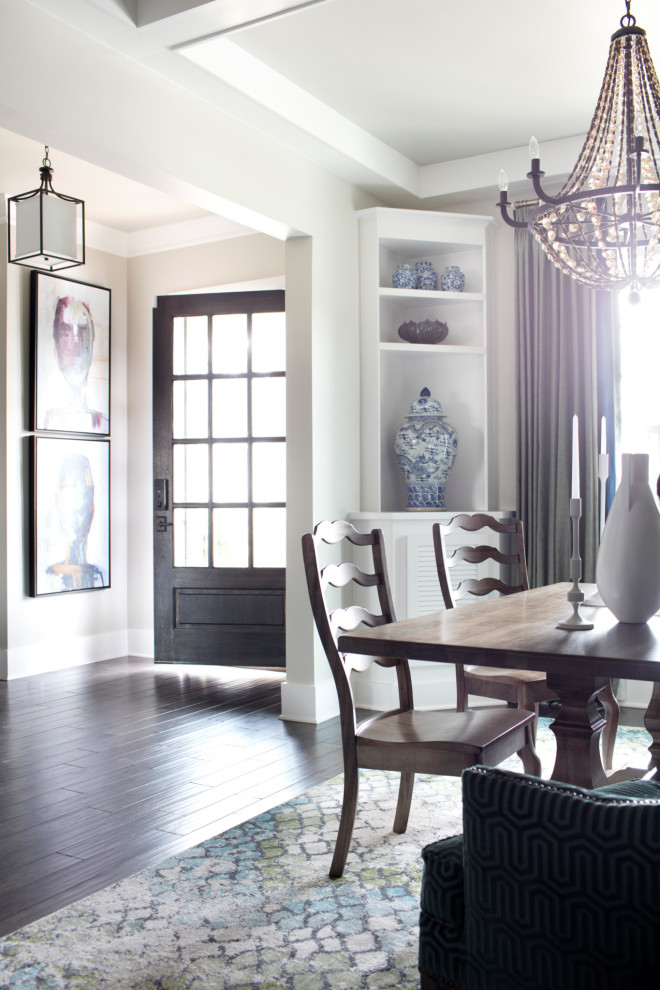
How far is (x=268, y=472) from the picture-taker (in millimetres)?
5367

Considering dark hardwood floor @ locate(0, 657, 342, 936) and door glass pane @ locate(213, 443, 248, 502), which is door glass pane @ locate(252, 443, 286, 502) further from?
dark hardwood floor @ locate(0, 657, 342, 936)

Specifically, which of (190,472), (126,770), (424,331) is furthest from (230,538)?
(126,770)

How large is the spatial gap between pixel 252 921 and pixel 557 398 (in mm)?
3232

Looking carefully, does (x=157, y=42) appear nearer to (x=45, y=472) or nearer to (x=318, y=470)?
(x=318, y=470)

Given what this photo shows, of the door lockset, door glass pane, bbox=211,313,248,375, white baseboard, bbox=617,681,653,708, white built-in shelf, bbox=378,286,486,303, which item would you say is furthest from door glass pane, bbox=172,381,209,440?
white baseboard, bbox=617,681,653,708

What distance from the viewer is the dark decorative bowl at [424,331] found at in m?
4.79

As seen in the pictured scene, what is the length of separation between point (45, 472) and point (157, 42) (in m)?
3.06

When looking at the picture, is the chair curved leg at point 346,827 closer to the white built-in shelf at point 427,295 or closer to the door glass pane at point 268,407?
the white built-in shelf at point 427,295

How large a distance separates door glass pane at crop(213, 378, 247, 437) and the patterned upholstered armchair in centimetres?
445

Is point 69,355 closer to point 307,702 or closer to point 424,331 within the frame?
point 424,331

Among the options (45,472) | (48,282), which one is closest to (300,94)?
(48,282)

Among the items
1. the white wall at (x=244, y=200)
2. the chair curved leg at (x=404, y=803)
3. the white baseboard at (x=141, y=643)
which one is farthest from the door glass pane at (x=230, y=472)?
the chair curved leg at (x=404, y=803)

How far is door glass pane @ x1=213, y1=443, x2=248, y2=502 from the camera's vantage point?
214 inches

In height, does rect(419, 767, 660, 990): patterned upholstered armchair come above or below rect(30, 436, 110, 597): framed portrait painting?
below
